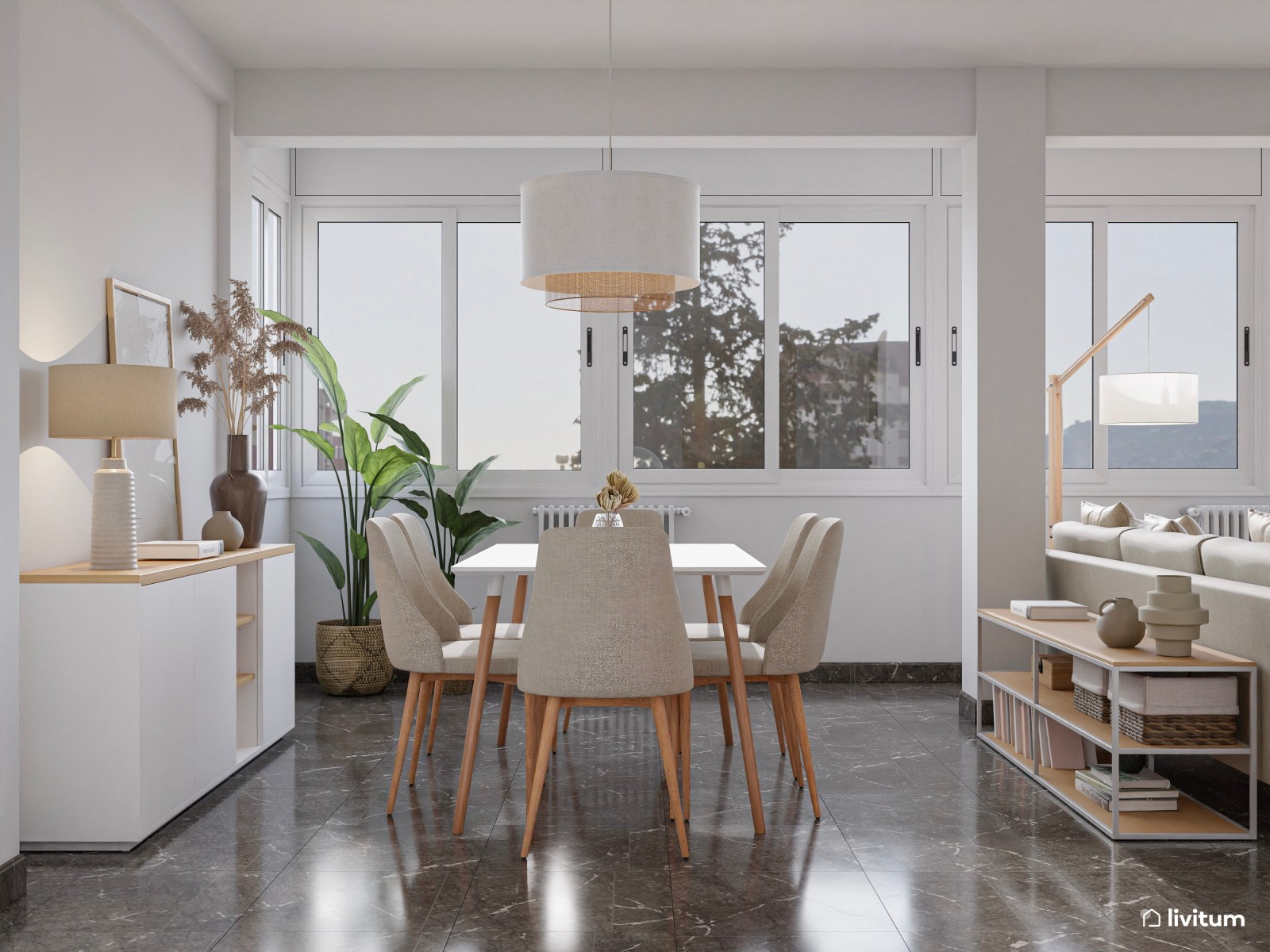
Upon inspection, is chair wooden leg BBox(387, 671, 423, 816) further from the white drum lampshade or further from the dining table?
the white drum lampshade

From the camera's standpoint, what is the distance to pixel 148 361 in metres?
3.79

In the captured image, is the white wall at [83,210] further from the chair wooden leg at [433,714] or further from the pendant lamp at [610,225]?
the pendant lamp at [610,225]

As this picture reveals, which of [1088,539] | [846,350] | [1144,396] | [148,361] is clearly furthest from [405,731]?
[1144,396]

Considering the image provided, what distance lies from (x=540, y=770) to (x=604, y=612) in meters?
0.48

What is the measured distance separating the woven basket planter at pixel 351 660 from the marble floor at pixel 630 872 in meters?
1.24

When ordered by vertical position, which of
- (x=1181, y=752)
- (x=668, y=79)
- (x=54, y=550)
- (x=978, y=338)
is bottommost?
(x=1181, y=752)

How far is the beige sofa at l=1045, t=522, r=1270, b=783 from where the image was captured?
3070 mm

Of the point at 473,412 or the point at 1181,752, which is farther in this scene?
the point at 473,412

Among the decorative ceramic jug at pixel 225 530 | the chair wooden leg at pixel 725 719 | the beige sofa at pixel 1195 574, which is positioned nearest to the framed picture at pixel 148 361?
the decorative ceramic jug at pixel 225 530

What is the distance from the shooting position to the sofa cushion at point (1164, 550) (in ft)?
11.8

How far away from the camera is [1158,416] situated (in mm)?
5008

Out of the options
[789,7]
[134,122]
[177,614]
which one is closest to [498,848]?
[177,614]

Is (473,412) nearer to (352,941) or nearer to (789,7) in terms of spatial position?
Answer: (789,7)

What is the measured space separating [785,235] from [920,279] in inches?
30.3
